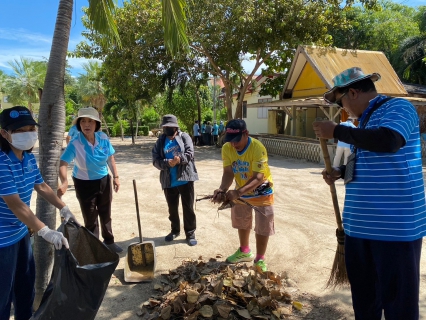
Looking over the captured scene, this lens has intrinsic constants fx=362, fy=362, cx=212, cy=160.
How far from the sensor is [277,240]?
529 centimetres

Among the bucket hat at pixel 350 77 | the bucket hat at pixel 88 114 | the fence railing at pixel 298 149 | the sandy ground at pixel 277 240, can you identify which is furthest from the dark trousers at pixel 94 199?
the fence railing at pixel 298 149

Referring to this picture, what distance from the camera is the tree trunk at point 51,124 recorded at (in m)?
3.27

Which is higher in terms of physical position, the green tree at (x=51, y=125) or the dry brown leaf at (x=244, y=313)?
the green tree at (x=51, y=125)

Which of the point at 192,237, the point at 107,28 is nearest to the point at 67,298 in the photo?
the point at 192,237

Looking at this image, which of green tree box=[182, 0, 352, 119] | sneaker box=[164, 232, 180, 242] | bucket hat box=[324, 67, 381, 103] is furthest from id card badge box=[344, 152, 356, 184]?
green tree box=[182, 0, 352, 119]

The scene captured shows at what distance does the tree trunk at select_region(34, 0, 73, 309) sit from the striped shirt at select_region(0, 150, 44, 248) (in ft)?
2.16

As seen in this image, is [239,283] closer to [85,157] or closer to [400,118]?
[400,118]

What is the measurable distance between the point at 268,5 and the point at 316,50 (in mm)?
2724

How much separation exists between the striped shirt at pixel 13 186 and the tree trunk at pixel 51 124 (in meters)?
0.66

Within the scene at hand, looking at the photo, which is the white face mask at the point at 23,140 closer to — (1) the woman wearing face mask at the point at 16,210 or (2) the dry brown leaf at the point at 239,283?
(1) the woman wearing face mask at the point at 16,210

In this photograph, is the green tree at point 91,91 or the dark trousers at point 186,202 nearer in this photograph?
the dark trousers at point 186,202

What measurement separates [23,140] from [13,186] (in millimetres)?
338

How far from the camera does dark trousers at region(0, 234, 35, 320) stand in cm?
243

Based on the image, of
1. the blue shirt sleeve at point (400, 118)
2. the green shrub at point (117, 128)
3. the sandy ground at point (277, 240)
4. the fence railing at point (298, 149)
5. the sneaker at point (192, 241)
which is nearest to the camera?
the blue shirt sleeve at point (400, 118)
